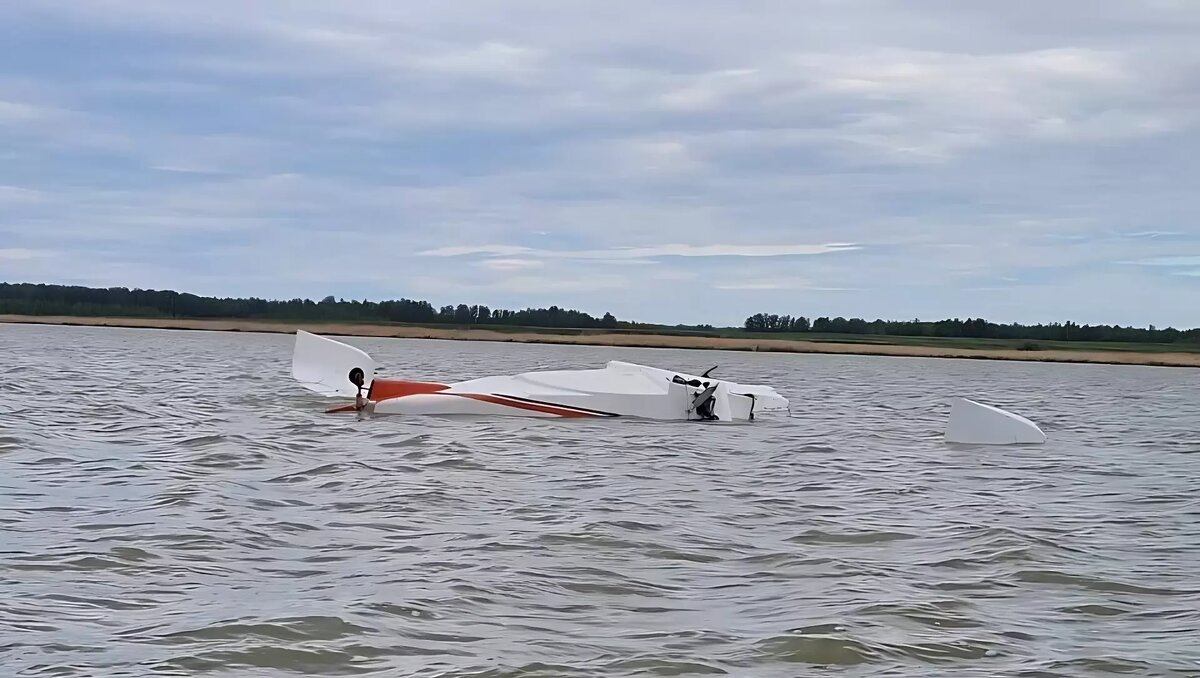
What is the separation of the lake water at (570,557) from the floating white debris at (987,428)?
2132 millimetres

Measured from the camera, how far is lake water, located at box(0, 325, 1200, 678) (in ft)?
21.1

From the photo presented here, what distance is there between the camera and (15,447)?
583 inches

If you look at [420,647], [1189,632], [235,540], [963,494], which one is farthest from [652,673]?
[963,494]

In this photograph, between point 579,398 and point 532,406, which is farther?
point 579,398

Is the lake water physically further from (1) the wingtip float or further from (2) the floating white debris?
(1) the wingtip float

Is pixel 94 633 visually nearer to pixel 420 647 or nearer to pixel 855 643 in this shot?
pixel 420 647

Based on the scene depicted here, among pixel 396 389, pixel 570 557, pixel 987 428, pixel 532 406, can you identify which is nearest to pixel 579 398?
pixel 532 406

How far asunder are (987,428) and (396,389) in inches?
429

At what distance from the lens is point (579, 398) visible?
22.8 metres

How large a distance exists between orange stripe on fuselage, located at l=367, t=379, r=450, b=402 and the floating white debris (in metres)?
9.47

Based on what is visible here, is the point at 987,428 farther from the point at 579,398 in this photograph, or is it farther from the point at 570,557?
the point at 570,557

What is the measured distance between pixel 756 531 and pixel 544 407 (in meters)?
12.3

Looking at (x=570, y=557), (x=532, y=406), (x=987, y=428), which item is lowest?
(x=570, y=557)

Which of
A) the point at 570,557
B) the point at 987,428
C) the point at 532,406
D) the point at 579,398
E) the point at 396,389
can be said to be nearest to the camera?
the point at 570,557
